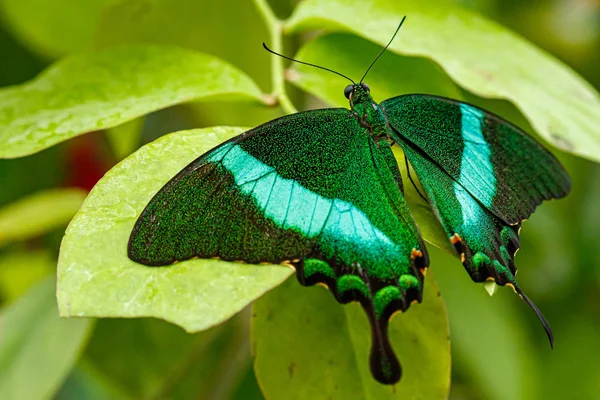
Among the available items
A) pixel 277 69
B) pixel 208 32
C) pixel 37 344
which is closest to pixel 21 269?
pixel 37 344

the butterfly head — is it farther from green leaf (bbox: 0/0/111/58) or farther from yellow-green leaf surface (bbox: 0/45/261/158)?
green leaf (bbox: 0/0/111/58)

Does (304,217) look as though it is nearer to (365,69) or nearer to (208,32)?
(365,69)

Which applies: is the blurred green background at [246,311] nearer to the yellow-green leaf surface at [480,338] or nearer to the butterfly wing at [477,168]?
the yellow-green leaf surface at [480,338]

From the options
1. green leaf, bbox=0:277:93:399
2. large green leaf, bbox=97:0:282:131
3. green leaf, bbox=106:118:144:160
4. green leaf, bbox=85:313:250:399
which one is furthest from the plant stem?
green leaf, bbox=85:313:250:399

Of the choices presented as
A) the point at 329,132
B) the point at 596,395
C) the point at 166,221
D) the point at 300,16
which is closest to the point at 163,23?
the point at 300,16

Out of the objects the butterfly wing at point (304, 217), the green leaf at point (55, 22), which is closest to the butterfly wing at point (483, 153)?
the butterfly wing at point (304, 217)
